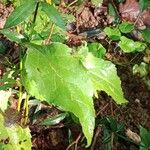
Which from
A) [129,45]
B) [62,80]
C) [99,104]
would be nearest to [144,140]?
[99,104]

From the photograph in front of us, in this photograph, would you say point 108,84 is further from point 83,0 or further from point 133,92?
point 83,0

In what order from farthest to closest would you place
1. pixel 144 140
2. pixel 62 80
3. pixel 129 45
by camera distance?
1. pixel 129 45
2. pixel 144 140
3. pixel 62 80

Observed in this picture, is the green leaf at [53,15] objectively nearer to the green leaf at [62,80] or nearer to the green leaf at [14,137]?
the green leaf at [62,80]

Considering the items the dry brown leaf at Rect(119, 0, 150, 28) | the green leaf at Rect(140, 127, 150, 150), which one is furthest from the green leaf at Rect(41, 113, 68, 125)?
the dry brown leaf at Rect(119, 0, 150, 28)

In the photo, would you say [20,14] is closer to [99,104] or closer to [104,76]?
[104,76]

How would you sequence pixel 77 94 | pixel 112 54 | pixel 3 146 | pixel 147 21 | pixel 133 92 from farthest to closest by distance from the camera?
1. pixel 147 21
2. pixel 112 54
3. pixel 133 92
4. pixel 3 146
5. pixel 77 94

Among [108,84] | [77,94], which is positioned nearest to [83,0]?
[108,84]
